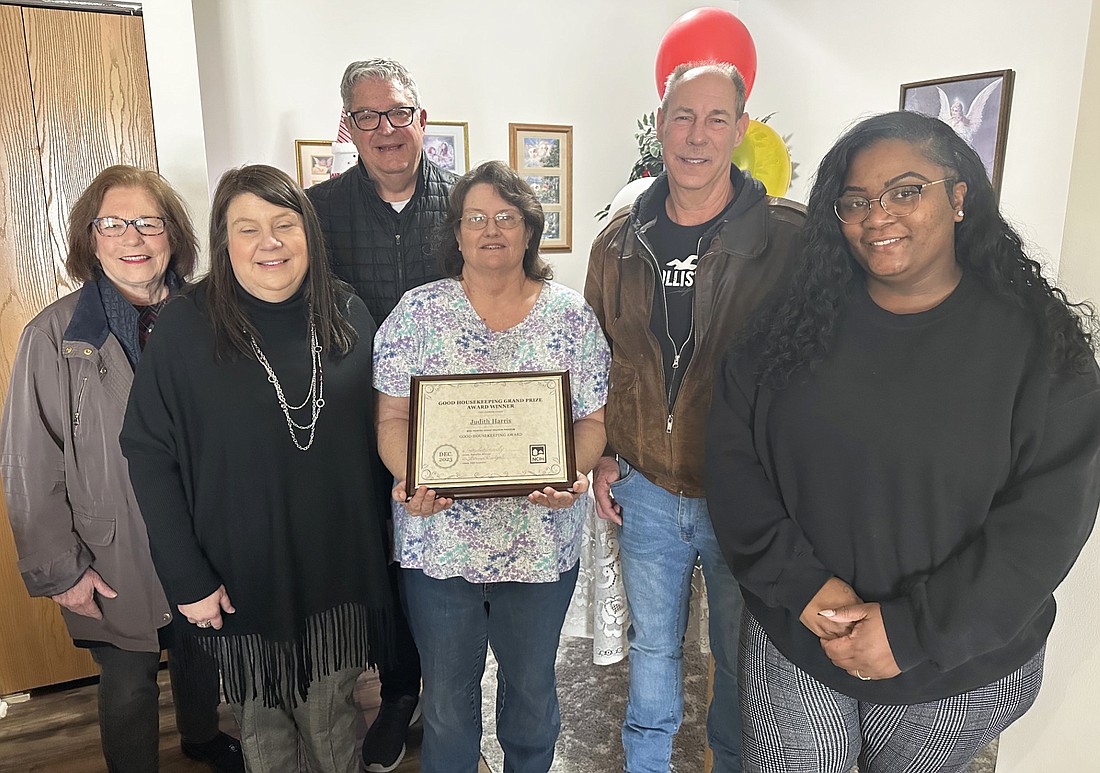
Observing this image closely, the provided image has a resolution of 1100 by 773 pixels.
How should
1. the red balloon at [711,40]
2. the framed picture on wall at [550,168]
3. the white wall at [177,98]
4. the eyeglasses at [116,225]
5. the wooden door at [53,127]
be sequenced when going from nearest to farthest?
the eyeglasses at [116,225] → the wooden door at [53,127] → the white wall at [177,98] → the red balloon at [711,40] → the framed picture on wall at [550,168]

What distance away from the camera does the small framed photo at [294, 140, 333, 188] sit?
144 inches

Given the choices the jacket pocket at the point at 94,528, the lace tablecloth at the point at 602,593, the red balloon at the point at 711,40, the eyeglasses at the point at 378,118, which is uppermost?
the red balloon at the point at 711,40

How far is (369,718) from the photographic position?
2373 millimetres

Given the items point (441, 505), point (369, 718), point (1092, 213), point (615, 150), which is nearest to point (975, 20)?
point (615, 150)

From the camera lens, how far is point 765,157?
131 inches

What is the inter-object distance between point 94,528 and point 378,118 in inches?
46.0

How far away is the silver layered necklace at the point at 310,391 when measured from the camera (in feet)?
4.95

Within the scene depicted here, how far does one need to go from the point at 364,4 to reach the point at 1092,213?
3.30 m

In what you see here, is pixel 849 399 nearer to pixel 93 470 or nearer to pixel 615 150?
pixel 93 470

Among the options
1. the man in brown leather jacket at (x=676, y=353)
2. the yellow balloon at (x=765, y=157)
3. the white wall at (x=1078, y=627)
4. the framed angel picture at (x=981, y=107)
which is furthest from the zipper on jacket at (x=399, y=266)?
the framed angel picture at (x=981, y=107)

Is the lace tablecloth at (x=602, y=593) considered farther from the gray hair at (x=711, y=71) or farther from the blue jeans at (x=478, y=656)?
the gray hair at (x=711, y=71)

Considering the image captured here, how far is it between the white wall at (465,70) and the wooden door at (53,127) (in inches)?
48.8

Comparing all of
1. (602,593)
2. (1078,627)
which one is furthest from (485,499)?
(1078,627)

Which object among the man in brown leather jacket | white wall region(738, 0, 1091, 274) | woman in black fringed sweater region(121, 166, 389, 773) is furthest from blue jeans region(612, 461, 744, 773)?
white wall region(738, 0, 1091, 274)
